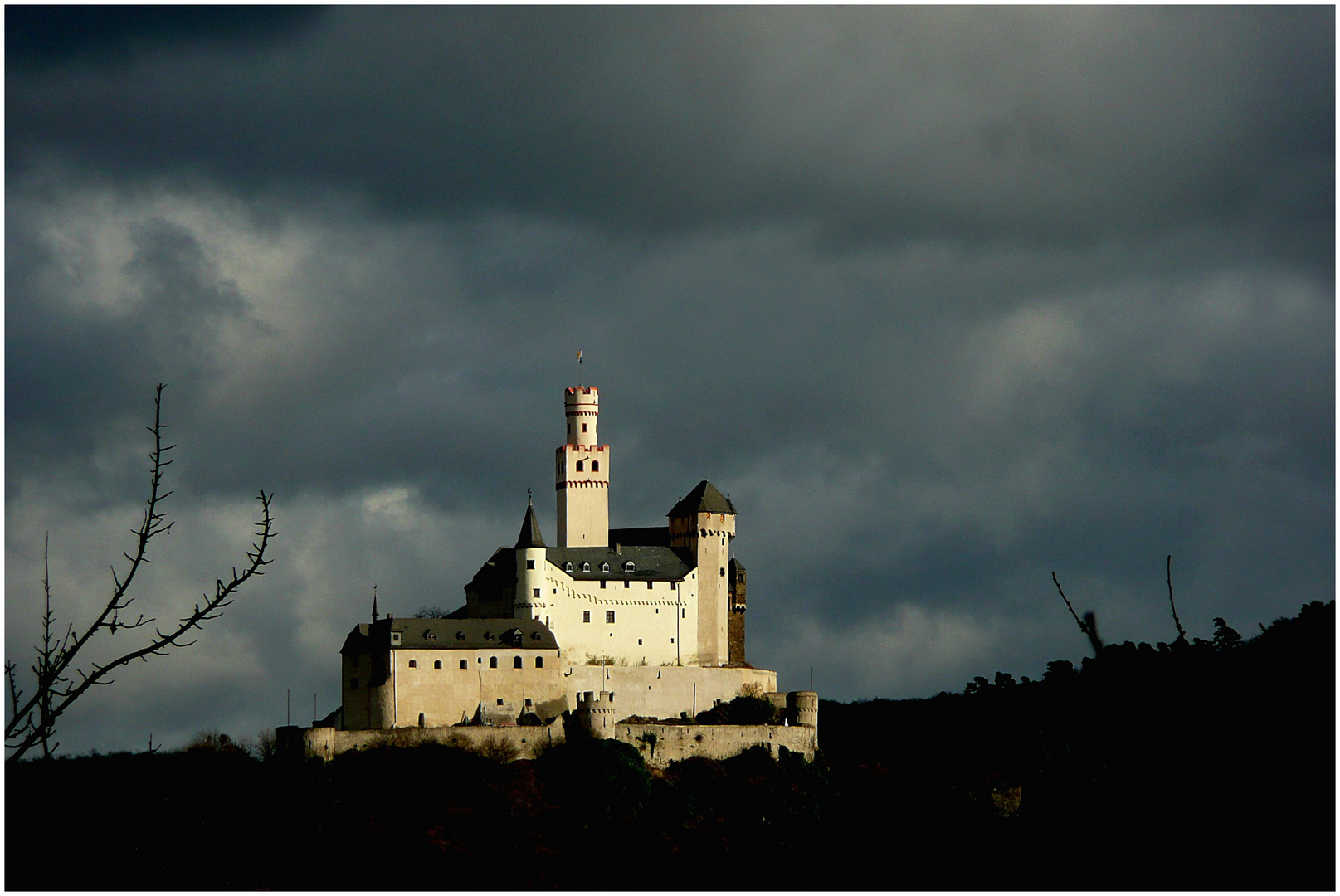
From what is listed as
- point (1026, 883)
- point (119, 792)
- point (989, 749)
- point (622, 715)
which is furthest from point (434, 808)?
point (1026, 883)

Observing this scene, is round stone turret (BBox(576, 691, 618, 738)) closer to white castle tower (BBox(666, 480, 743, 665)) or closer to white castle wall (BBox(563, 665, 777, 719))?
white castle wall (BBox(563, 665, 777, 719))

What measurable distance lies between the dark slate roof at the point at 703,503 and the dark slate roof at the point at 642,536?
1.30 metres

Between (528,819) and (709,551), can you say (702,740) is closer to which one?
(528,819)

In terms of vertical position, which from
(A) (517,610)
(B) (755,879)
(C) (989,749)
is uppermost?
(A) (517,610)

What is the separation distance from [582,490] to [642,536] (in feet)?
Result: 15.3

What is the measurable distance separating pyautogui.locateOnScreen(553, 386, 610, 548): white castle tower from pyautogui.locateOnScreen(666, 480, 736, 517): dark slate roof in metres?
4.51

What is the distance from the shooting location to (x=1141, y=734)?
1339 inches

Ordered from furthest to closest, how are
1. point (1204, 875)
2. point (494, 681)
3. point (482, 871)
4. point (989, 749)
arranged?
point (989, 749) → point (494, 681) → point (482, 871) → point (1204, 875)

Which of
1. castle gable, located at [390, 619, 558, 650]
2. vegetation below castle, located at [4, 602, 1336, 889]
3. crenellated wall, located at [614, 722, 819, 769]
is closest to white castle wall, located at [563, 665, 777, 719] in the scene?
crenellated wall, located at [614, 722, 819, 769]

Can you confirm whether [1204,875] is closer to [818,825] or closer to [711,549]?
[818,825]

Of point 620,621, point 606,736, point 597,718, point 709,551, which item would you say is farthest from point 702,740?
point 709,551

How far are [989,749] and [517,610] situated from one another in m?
28.0

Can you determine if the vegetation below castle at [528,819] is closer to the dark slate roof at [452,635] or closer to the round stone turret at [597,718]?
the round stone turret at [597,718]

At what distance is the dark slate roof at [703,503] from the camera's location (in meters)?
101
